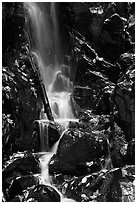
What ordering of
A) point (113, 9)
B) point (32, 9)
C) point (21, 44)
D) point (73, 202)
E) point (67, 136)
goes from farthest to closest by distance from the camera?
Result: point (113, 9)
point (32, 9)
point (21, 44)
point (67, 136)
point (73, 202)

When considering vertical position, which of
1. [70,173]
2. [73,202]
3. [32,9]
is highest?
[32,9]

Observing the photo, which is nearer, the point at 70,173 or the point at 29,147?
the point at 70,173

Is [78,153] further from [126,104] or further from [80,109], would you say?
[80,109]

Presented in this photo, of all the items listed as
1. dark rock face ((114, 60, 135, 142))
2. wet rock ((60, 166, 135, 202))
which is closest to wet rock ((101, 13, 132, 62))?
dark rock face ((114, 60, 135, 142))

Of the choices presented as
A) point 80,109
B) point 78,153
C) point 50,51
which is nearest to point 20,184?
point 78,153

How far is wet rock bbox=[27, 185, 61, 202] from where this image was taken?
6.97m

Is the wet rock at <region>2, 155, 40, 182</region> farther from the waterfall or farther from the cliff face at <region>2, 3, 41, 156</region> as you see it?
the waterfall

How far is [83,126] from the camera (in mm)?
9641


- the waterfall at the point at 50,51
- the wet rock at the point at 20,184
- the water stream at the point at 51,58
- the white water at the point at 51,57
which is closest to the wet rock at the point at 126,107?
the water stream at the point at 51,58

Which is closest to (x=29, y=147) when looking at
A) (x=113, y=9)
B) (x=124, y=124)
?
(x=124, y=124)

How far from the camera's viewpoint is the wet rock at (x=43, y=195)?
6.97 meters

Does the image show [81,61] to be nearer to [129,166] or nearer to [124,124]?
[124,124]

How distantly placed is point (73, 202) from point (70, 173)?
104cm

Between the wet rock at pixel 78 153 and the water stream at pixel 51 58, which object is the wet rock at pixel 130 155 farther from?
the water stream at pixel 51 58
